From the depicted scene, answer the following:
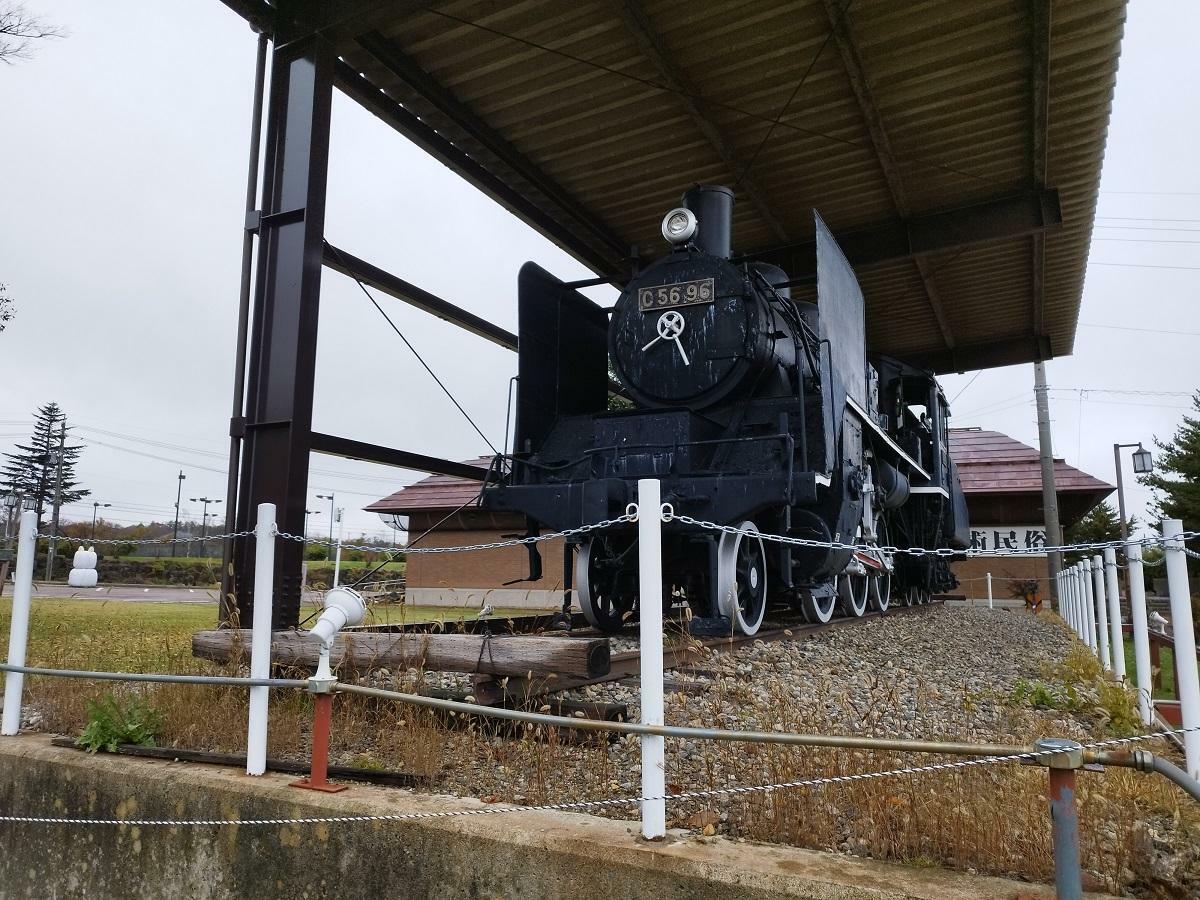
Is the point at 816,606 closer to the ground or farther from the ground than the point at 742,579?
closer to the ground

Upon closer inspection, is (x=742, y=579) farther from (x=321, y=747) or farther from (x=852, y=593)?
(x=321, y=747)

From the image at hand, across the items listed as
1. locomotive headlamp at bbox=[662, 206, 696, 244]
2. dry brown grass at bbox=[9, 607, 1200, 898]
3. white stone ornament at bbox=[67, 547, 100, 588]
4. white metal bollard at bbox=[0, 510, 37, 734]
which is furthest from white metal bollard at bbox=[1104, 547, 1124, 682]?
white metal bollard at bbox=[0, 510, 37, 734]

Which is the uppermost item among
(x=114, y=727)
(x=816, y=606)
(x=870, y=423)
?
(x=870, y=423)

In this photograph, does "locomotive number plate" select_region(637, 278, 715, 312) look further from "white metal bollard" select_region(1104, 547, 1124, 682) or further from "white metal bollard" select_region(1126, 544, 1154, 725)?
"white metal bollard" select_region(1126, 544, 1154, 725)

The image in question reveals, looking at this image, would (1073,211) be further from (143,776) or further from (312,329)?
(143,776)

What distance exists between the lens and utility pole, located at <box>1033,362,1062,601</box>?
1773 centimetres

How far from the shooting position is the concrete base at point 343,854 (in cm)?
249

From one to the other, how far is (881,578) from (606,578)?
541 cm

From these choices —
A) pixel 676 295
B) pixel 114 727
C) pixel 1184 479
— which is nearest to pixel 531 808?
pixel 114 727

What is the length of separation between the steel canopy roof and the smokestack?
1.12m

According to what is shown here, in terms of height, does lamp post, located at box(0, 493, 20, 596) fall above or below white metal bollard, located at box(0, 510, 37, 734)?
above

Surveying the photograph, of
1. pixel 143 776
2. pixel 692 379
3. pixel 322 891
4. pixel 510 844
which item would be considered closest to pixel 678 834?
pixel 510 844

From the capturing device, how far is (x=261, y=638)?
3.66 m

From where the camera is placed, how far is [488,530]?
21.9 m
